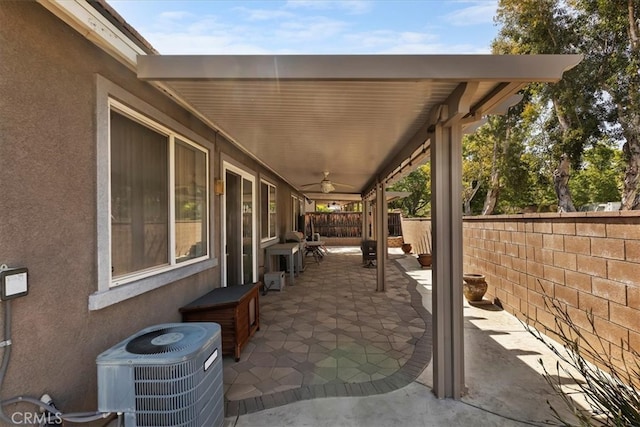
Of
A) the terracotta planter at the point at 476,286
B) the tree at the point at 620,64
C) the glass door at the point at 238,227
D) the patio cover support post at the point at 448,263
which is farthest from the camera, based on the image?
the tree at the point at 620,64

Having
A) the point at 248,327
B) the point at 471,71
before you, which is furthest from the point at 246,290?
the point at 471,71

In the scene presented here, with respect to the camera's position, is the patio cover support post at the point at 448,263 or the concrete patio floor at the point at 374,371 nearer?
the concrete patio floor at the point at 374,371

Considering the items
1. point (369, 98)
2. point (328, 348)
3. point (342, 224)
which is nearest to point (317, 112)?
point (369, 98)

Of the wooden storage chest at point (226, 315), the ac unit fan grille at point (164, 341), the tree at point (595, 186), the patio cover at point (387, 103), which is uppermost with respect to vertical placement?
the tree at point (595, 186)

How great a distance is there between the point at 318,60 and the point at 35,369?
2383 mm

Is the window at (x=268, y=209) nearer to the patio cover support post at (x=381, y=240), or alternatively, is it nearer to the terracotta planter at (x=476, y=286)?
the patio cover support post at (x=381, y=240)

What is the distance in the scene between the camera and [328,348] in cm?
366

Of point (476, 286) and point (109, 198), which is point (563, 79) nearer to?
point (476, 286)

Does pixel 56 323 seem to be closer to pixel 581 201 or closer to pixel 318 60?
pixel 318 60

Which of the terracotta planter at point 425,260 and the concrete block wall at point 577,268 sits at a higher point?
the concrete block wall at point 577,268

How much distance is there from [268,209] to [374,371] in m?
5.15

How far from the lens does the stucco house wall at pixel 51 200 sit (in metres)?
1.56

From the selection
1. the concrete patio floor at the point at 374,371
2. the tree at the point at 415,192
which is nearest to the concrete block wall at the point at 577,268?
the concrete patio floor at the point at 374,371

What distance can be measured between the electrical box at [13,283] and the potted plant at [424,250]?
8.94 metres
